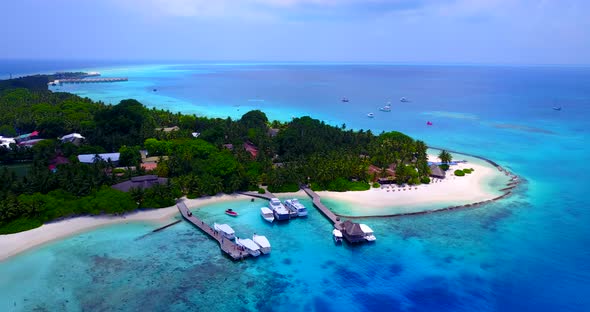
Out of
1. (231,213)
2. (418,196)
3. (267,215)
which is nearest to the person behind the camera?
(267,215)

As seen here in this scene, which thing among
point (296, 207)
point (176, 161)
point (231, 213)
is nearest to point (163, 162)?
point (176, 161)

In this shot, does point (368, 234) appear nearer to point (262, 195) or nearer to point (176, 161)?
point (262, 195)

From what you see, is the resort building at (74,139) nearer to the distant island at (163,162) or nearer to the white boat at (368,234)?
the distant island at (163,162)

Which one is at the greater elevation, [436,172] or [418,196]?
[436,172]

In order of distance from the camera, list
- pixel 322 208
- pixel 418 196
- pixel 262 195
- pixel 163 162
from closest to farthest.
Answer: pixel 322 208, pixel 262 195, pixel 418 196, pixel 163 162

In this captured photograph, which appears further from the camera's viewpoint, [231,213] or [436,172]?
[436,172]

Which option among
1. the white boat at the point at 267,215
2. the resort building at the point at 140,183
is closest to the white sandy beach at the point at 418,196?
the white boat at the point at 267,215

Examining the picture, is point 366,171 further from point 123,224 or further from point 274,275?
point 123,224

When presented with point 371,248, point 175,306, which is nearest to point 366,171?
point 371,248

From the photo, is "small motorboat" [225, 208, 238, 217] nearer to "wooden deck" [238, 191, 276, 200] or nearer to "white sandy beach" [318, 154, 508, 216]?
"wooden deck" [238, 191, 276, 200]
